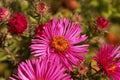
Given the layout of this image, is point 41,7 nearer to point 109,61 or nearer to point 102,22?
point 102,22

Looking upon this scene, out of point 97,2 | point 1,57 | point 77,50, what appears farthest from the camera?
point 97,2

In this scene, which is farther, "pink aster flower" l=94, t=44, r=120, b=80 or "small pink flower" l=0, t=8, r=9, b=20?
"small pink flower" l=0, t=8, r=9, b=20

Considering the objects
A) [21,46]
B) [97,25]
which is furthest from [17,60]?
[97,25]

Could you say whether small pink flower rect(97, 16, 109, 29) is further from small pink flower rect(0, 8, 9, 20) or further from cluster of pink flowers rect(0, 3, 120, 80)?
small pink flower rect(0, 8, 9, 20)

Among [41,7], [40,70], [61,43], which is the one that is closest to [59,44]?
[61,43]

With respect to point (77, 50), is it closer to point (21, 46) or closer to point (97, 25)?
point (97, 25)

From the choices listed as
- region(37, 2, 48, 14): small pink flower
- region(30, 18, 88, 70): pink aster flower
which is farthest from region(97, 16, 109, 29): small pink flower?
region(37, 2, 48, 14): small pink flower
